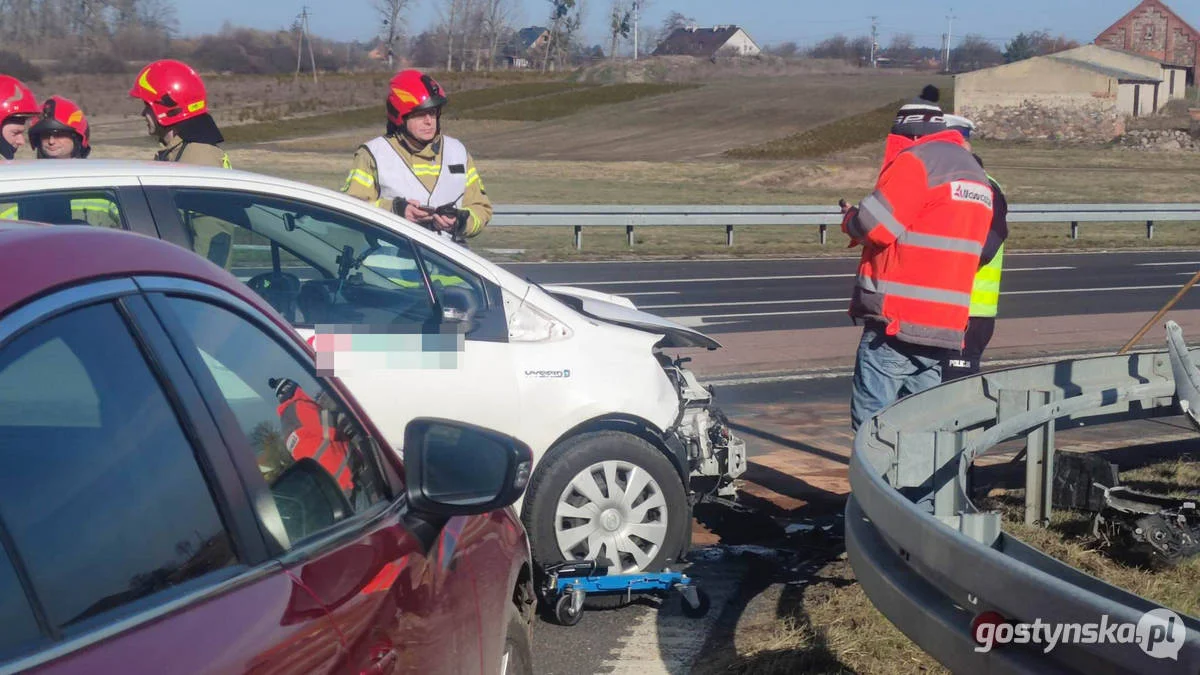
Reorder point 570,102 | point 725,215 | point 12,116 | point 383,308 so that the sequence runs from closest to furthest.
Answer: point 383,308 → point 12,116 → point 725,215 → point 570,102

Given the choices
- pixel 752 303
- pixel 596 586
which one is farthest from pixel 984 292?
pixel 752 303

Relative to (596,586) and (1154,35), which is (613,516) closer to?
(596,586)

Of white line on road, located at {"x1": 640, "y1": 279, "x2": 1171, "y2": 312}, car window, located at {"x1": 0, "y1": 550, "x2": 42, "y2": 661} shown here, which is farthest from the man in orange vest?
white line on road, located at {"x1": 640, "y1": 279, "x2": 1171, "y2": 312}

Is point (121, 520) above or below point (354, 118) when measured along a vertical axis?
above

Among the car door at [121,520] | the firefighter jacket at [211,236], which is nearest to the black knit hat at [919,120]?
the firefighter jacket at [211,236]

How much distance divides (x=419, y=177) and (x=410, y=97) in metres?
0.40

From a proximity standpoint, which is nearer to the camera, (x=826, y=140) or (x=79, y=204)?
(x=79, y=204)

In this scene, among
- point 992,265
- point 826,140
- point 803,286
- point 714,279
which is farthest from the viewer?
point 826,140

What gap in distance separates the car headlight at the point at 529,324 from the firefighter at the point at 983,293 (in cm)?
197

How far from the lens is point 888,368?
6379 millimetres

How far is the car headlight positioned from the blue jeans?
5.08ft

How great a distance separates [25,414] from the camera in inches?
77.3

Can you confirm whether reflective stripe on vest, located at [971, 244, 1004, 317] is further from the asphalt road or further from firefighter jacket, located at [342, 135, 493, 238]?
the asphalt road

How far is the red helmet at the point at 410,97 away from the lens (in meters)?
6.98
